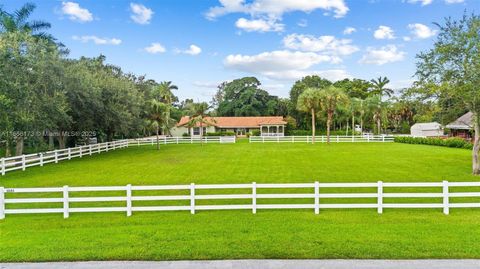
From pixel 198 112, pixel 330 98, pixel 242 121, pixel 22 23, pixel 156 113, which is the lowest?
pixel 242 121

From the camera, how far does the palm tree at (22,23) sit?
29.5 metres

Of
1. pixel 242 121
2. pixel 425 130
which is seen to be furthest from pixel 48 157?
pixel 425 130

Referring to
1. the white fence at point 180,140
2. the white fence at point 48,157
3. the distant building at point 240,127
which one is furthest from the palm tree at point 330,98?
the white fence at point 48,157

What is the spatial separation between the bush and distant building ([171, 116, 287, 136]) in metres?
19.9

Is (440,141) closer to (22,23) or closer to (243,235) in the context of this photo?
(243,235)

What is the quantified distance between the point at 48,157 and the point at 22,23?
18357mm

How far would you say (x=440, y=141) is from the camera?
36.9m

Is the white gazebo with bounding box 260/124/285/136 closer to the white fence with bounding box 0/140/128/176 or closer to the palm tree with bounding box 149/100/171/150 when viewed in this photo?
the palm tree with bounding box 149/100/171/150

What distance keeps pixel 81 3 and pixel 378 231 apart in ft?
71.1

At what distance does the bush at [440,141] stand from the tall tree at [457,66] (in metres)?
18.7

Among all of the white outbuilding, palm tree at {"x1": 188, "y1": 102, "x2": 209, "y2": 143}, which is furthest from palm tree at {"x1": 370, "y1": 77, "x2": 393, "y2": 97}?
palm tree at {"x1": 188, "y1": 102, "x2": 209, "y2": 143}

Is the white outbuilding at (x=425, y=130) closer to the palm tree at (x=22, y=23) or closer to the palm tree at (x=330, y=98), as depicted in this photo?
the palm tree at (x=330, y=98)

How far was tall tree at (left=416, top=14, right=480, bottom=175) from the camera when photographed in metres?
15.6

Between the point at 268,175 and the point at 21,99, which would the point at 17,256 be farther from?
the point at 21,99
